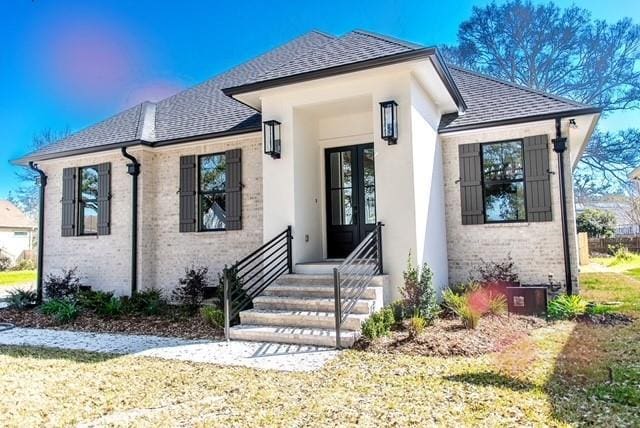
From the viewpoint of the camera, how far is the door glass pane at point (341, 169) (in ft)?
29.4

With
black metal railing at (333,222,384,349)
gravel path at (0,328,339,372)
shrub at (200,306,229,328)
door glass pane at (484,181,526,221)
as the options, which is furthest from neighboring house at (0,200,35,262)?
door glass pane at (484,181,526,221)

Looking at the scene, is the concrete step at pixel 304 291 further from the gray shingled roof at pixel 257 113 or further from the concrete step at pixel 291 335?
the gray shingled roof at pixel 257 113

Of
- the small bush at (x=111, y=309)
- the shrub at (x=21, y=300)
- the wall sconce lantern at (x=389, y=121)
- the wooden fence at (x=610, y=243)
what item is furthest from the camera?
the wooden fence at (x=610, y=243)

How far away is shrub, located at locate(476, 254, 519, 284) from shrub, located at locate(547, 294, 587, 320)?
96cm

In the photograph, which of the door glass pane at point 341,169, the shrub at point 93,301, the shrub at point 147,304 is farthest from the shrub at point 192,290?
the door glass pane at point 341,169

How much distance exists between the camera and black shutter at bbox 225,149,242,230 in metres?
9.55

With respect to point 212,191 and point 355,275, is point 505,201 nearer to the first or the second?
point 355,275

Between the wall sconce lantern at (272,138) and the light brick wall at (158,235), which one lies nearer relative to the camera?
the wall sconce lantern at (272,138)

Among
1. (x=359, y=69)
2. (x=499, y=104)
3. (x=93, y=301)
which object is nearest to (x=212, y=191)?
(x=93, y=301)

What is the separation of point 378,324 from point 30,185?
36323mm

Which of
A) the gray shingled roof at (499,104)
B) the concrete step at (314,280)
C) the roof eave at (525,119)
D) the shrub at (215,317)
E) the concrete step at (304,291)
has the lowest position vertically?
the shrub at (215,317)

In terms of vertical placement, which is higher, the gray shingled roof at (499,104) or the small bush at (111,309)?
the gray shingled roof at (499,104)

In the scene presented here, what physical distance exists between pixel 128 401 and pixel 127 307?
5084mm

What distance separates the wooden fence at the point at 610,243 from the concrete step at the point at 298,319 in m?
18.1
